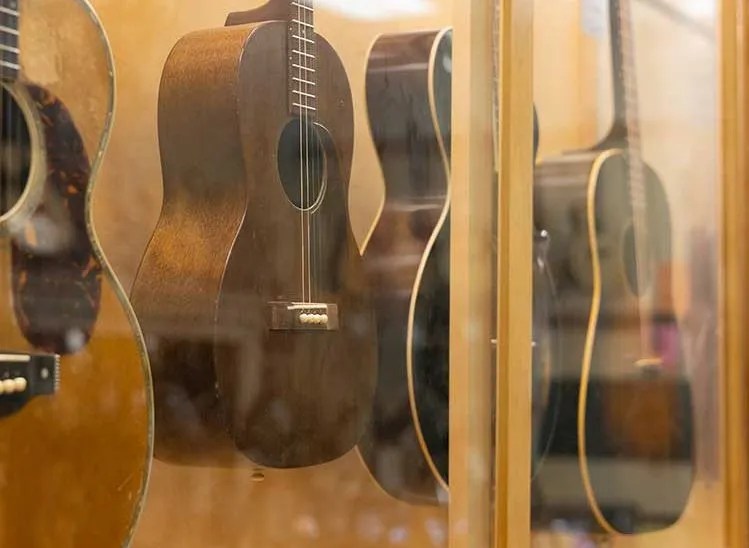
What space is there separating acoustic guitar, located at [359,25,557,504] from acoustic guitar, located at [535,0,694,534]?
0.63ft

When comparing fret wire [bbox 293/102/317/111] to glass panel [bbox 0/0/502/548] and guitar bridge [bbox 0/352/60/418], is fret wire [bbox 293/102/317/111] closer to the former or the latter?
glass panel [bbox 0/0/502/548]

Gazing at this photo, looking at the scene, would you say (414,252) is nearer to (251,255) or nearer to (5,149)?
(251,255)

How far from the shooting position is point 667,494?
150 centimetres

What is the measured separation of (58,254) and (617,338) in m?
0.94

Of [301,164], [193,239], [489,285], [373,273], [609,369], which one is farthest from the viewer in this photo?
[609,369]

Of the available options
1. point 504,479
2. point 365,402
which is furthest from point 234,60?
point 504,479

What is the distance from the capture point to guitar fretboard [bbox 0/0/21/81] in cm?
63

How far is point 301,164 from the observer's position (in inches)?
36.8

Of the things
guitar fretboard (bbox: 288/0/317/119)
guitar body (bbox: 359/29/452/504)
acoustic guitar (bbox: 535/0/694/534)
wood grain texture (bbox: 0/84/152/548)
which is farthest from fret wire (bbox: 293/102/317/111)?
acoustic guitar (bbox: 535/0/694/534)

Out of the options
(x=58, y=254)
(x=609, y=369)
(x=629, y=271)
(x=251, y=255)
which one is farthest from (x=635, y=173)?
(x=58, y=254)

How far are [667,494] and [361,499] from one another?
1.83 feet

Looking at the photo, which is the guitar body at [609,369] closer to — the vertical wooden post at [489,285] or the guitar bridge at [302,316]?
the vertical wooden post at [489,285]

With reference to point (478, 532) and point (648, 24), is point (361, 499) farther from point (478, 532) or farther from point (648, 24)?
point (648, 24)

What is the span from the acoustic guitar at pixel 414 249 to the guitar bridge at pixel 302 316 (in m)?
0.16
